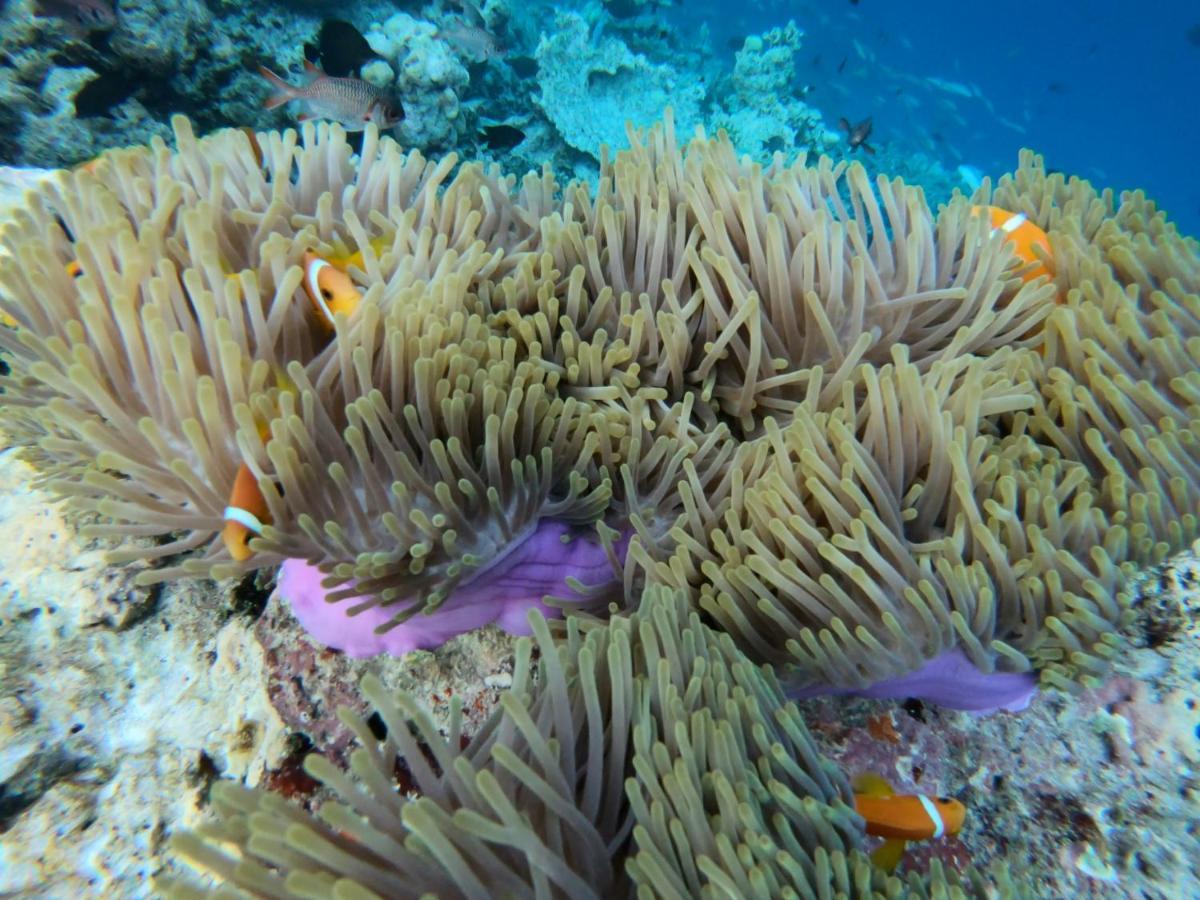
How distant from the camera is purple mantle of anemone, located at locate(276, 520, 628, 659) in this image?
1451mm

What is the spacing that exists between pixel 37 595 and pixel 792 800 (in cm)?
197

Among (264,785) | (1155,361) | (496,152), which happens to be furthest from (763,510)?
(496,152)

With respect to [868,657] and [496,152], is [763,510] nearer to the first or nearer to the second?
[868,657]

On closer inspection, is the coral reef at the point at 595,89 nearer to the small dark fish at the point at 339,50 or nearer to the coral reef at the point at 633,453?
the small dark fish at the point at 339,50

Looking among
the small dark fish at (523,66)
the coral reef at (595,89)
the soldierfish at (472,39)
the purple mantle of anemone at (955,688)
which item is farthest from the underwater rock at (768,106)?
the purple mantle of anemone at (955,688)

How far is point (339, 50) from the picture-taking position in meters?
5.12

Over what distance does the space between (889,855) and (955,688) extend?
0.35m

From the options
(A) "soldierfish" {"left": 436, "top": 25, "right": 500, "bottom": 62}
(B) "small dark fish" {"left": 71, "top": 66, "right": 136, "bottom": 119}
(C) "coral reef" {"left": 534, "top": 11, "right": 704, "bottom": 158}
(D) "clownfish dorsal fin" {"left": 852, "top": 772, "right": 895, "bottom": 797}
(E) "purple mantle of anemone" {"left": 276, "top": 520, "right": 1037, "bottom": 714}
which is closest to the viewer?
(D) "clownfish dorsal fin" {"left": 852, "top": 772, "right": 895, "bottom": 797}

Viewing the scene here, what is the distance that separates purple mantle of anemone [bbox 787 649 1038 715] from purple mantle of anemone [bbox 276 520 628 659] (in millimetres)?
499

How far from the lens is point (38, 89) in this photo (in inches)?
192

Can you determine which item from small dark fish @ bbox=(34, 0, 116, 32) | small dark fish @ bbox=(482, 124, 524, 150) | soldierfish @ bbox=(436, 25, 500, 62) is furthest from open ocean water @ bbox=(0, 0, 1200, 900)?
soldierfish @ bbox=(436, 25, 500, 62)

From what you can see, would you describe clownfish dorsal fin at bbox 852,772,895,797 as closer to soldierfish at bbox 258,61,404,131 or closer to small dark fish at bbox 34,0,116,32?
soldierfish at bbox 258,61,404,131

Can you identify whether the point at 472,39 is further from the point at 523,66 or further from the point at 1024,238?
the point at 1024,238

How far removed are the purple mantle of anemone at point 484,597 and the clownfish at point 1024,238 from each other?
4.01ft
